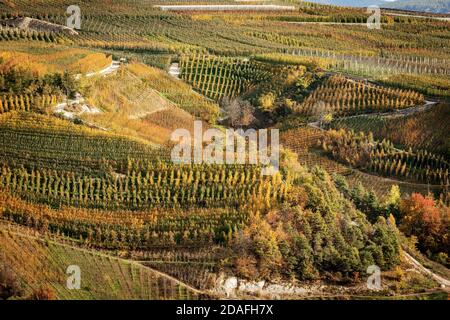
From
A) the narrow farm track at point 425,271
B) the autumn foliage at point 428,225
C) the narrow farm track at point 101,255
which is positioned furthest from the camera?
the autumn foliage at point 428,225

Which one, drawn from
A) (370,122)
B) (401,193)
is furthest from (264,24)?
(401,193)

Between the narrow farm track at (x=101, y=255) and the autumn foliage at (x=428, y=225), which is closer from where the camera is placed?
the narrow farm track at (x=101, y=255)

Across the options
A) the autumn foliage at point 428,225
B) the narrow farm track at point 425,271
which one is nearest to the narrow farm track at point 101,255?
the narrow farm track at point 425,271

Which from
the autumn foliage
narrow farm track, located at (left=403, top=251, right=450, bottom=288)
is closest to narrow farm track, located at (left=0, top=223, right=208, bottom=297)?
narrow farm track, located at (left=403, top=251, right=450, bottom=288)

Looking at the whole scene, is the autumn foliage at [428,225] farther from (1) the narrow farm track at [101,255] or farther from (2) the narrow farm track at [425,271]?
(1) the narrow farm track at [101,255]

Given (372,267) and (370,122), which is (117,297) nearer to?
(372,267)

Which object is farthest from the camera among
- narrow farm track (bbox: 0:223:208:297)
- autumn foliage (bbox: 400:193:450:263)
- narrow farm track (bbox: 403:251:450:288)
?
autumn foliage (bbox: 400:193:450:263)

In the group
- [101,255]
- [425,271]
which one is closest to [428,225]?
[425,271]

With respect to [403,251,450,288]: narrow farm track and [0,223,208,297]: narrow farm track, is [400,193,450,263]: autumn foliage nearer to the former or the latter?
[403,251,450,288]: narrow farm track

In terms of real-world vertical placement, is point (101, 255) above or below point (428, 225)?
below

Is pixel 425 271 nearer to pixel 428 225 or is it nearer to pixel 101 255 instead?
pixel 428 225

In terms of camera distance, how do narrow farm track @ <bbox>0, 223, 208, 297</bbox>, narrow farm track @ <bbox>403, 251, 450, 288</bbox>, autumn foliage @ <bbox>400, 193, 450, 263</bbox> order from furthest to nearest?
autumn foliage @ <bbox>400, 193, 450, 263</bbox>, narrow farm track @ <bbox>403, 251, 450, 288</bbox>, narrow farm track @ <bbox>0, 223, 208, 297</bbox>
